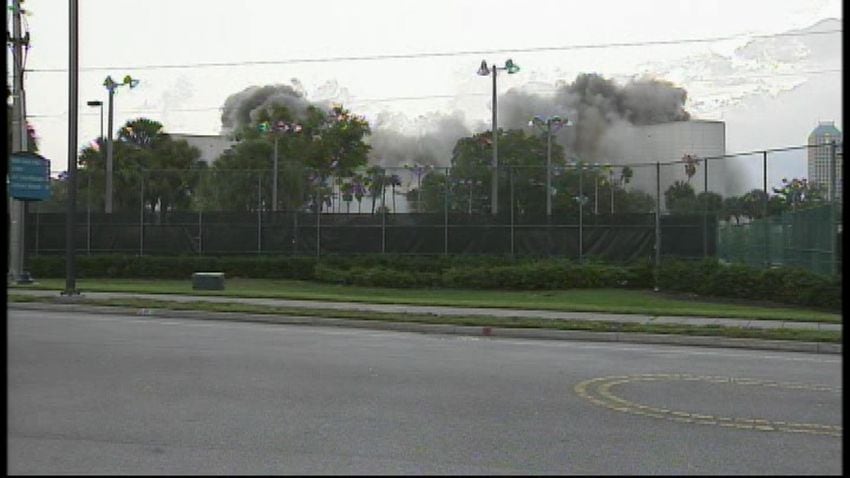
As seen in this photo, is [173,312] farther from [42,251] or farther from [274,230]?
[42,251]

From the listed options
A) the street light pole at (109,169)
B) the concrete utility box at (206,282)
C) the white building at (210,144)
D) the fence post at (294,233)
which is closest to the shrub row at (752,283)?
the concrete utility box at (206,282)

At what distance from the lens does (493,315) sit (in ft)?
53.7

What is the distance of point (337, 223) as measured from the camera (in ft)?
101

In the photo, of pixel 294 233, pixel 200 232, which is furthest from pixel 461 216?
pixel 200 232

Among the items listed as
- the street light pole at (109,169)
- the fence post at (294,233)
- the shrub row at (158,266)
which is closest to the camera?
the shrub row at (158,266)

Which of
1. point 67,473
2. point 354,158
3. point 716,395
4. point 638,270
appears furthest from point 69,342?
point 354,158

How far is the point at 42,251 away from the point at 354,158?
46.5m

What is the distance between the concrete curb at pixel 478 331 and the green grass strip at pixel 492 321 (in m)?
0.23

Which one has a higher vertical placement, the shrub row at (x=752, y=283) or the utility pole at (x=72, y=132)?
the utility pole at (x=72, y=132)

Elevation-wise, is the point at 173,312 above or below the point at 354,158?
below

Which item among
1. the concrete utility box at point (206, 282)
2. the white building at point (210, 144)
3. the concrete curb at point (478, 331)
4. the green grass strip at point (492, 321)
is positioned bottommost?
the concrete curb at point (478, 331)

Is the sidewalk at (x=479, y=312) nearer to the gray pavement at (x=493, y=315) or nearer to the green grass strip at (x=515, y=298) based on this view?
the gray pavement at (x=493, y=315)

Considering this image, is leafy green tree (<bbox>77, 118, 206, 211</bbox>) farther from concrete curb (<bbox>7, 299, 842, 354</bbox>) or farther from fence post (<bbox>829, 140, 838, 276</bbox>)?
fence post (<bbox>829, 140, 838, 276</bbox>)

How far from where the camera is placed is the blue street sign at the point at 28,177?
2177 centimetres
